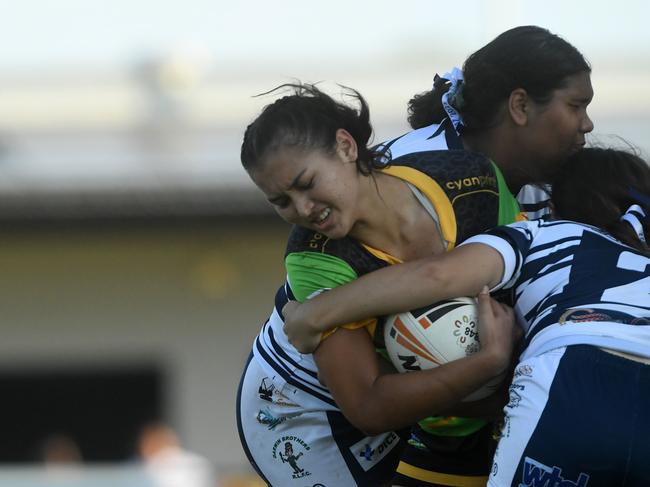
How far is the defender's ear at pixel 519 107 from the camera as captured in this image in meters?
4.23

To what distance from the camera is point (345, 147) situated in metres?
3.72

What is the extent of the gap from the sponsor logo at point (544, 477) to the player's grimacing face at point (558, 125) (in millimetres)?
1203

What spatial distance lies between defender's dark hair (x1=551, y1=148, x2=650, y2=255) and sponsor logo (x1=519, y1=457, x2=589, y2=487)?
2.33ft

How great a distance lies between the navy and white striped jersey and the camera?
3.31 m

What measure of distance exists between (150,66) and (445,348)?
40.4ft

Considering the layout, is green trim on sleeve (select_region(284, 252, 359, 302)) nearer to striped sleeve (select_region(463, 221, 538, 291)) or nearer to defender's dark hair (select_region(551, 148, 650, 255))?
striped sleeve (select_region(463, 221, 538, 291))

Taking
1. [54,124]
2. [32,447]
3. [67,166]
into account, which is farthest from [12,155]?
[32,447]

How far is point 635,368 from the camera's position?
3256mm

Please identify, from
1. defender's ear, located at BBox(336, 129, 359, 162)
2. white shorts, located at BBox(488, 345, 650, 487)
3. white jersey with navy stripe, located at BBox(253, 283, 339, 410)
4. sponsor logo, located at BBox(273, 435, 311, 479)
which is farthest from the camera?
sponsor logo, located at BBox(273, 435, 311, 479)

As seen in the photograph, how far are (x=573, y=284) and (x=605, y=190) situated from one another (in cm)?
40

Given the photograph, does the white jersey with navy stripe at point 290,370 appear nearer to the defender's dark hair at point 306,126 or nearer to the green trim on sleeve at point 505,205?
the defender's dark hair at point 306,126

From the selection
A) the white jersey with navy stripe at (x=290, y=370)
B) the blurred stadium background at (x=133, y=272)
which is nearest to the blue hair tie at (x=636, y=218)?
the white jersey with navy stripe at (x=290, y=370)

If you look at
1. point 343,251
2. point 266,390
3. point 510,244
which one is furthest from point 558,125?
point 266,390

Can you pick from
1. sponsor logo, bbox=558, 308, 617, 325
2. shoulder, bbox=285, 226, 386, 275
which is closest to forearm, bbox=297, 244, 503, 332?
shoulder, bbox=285, 226, 386, 275
